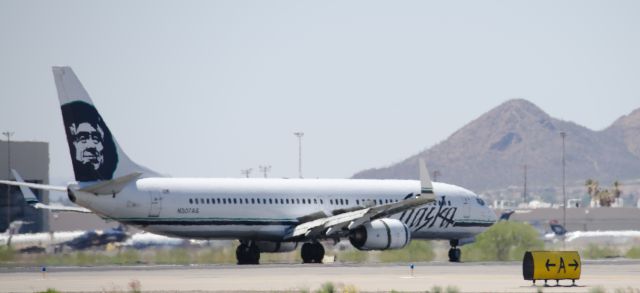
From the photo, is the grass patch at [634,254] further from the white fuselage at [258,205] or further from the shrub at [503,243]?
the white fuselage at [258,205]

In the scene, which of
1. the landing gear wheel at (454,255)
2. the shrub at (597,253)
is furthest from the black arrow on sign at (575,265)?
the shrub at (597,253)

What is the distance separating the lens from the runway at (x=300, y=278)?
38375 millimetres

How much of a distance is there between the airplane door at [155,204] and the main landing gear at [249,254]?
17.3 feet

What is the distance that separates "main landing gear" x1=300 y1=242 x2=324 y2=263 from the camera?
57.1 meters

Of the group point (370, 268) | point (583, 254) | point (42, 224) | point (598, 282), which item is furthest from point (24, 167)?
point (598, 282)

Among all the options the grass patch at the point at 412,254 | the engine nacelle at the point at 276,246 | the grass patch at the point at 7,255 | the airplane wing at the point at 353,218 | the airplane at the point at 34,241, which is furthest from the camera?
the airplane at the point at 34,241

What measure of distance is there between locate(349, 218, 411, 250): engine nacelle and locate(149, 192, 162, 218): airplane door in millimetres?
7928

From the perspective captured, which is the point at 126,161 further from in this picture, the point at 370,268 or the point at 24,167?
the point at 24,167

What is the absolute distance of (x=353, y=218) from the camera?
5516 centimetres

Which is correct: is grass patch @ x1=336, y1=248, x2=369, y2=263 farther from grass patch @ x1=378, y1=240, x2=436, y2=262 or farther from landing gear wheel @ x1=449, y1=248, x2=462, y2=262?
landing gear wheel @ x1=449, y1=248, x2=462, y2=262

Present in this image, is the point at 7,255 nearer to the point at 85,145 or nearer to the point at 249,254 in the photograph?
the point at 85,145

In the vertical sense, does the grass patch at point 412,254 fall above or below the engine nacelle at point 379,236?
below

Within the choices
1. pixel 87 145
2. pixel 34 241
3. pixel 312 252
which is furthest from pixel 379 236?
pixel 34 241

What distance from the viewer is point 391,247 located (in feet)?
184
